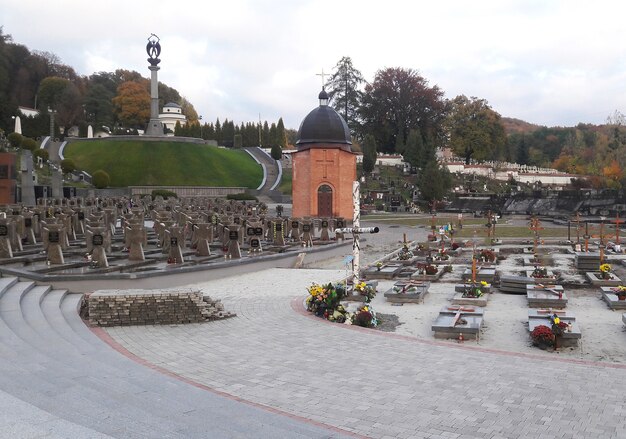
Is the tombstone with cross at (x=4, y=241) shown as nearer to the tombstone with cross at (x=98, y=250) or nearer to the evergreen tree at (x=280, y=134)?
the tombstone with cross at (x=98, y=250)

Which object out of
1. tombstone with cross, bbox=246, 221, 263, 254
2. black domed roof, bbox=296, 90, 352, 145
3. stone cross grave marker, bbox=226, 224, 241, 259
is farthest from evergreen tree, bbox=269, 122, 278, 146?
stone cross grave marker, bbox=226, 224, 241, 259

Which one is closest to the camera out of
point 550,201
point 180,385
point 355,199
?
point 180,385

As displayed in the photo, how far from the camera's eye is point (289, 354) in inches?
411

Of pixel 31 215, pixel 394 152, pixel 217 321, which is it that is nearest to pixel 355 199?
pixel 217 321

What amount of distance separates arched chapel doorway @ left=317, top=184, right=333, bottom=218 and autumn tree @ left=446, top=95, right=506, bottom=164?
A: 43469 millimetres

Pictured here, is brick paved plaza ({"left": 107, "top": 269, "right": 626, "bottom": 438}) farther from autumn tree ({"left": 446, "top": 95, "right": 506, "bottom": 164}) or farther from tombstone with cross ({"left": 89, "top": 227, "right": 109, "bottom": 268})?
autumn tree ({"left": 446, "top": 95, "right": 506, "bottom": 164})

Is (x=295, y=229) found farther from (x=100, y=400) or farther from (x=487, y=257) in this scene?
(x=100, y=400)

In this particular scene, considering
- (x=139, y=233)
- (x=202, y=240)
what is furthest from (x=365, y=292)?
(x=202, y=240)

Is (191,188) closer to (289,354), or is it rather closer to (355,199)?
(355,199)

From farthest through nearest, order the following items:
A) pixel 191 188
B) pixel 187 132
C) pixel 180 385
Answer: pixel 187 132 < pixel 191 188 < pixel 180 385

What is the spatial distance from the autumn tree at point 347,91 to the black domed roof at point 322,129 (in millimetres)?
42946

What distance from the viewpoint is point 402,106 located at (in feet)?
282

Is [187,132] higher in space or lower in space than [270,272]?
higher

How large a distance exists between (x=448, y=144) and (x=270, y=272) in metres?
69.1
